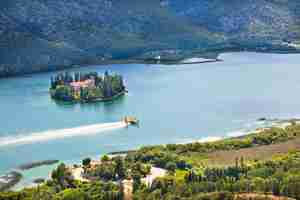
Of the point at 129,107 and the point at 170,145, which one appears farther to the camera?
the point at 129,107

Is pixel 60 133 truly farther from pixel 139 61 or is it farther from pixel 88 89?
pixel 139 61

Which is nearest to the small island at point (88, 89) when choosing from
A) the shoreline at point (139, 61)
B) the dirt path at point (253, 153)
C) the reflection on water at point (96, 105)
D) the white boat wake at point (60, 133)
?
the reflection on water at point (96, 105)

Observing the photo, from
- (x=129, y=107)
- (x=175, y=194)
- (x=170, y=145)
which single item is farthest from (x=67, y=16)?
(x=175, y=194)

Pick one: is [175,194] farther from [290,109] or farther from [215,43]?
[215,43]

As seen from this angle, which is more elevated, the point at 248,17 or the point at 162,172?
the point at 248,17

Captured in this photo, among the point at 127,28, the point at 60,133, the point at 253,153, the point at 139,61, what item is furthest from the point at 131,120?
the point at 127,28

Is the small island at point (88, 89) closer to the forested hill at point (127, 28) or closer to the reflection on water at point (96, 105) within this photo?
the reflection on water at point (96, 105)
